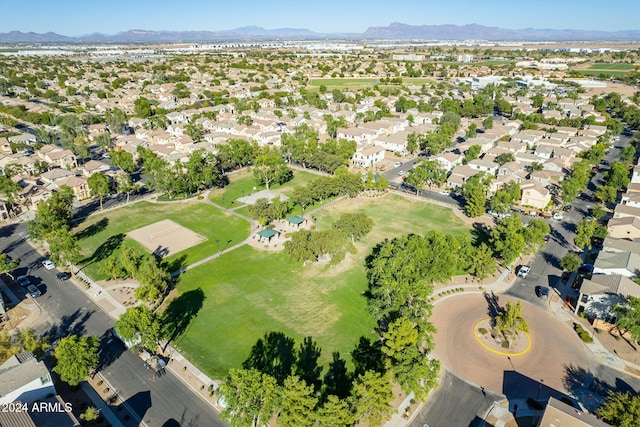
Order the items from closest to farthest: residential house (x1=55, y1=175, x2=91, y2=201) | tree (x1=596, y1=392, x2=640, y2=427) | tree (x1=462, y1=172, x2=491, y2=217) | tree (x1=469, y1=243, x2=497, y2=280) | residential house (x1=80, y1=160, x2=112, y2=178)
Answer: tree (x1=596, y1=392, x2=640, y2=427)
tree (x1=469, y1=243, x2=497, y2=280)
tree (x1=462, y1=172, x2=491, y2=217)
residential house (x1=55, y1=175, x2=91, y2=201)
residential house (x1=80, y1=160, x2=112, y2=178)

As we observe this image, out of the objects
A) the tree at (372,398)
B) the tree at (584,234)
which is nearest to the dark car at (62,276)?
the tree at (372,398)

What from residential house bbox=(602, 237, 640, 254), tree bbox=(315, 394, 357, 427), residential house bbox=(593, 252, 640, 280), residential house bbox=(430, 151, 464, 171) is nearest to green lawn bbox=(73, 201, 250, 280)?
tree bbox=(315, 394, 357, 427)

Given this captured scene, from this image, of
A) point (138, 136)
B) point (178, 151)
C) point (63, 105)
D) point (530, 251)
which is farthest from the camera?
point (63, 105)

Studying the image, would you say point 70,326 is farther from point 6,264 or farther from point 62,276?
point 6,264

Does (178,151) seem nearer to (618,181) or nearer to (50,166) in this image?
(50,166)

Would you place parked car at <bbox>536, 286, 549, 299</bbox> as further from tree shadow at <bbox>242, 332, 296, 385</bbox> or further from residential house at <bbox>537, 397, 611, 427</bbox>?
tree shadow at <bbox>242, 332, 296, 385</bbox>

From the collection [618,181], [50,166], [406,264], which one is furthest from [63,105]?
[618,181]
